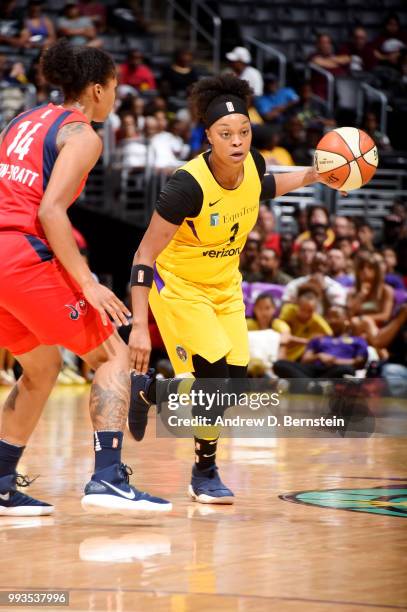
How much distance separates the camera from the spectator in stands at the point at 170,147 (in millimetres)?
14070

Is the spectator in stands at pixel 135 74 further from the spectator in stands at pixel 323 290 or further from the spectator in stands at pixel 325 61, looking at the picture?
the spectator in stands at pixel 323 290

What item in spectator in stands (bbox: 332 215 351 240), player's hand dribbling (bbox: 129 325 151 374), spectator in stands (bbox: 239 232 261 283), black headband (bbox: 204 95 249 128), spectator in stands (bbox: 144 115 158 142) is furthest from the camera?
spectator in stands (bbox: 144 115 158 142)

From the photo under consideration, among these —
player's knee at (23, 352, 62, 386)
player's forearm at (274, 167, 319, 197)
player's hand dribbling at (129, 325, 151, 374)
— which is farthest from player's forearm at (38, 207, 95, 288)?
player's forearm at (274, 167, 319, 197)

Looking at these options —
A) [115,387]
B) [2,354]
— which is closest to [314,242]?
[2,354]

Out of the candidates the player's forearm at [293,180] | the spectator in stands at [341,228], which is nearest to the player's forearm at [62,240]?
the player's forearm at [293,180]

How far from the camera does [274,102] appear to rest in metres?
16.4

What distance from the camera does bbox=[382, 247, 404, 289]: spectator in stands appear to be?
11891 mm

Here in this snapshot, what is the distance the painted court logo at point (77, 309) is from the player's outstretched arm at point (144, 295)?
11.8 inches

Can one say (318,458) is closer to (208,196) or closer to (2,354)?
(208,196)

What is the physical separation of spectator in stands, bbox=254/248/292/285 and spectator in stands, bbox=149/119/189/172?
225cm

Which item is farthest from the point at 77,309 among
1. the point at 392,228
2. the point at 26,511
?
the point at 392,228

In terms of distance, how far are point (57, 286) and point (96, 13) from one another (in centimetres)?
1328

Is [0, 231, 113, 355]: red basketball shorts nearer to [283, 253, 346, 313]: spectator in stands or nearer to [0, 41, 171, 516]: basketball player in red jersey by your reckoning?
[0, 41, 171, 516]: basketball player in red jersey

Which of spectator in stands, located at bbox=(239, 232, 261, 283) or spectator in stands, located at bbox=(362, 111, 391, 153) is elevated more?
spectator in stands, located at bbox=(362, 111, 391, 153)
